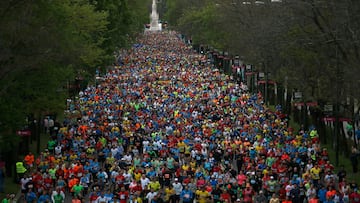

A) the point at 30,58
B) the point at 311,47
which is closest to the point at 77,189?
the point at 30,58

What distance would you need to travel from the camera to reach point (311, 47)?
Answer: 122ft

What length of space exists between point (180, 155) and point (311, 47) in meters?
8.62

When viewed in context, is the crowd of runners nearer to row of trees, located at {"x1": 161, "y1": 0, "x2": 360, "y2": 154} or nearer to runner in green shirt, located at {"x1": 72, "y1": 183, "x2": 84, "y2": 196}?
runner in green shirt, located at {"x1": 72, "y1": 183, "x2": 84, "y2": 196}

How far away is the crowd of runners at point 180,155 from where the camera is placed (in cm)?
2548

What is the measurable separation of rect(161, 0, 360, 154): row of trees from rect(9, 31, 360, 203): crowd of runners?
2.42m

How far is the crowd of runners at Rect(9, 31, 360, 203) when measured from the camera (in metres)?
25.5

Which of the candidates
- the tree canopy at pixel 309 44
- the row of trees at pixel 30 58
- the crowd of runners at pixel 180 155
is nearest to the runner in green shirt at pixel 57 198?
the crowd of runners at pixel 180 155

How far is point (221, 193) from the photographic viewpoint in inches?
1003

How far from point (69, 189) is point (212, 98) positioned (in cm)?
2967

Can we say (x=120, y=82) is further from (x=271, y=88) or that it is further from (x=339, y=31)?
(x=339, y=31)

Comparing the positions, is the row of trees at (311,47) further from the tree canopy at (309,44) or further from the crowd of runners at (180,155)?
the crowd of runners at (180,155)

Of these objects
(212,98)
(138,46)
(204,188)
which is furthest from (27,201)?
(138,46)

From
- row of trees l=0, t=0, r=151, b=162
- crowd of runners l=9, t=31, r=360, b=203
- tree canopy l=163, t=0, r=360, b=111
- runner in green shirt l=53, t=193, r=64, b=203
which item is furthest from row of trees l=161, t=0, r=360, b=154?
runner in green shirt l=53, t=193, r=64, b=203

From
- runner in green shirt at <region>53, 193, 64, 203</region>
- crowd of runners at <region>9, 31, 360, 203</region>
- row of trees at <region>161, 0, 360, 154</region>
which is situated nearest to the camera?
runner in green shirt at <region>53, 193, 64, 203</region>
